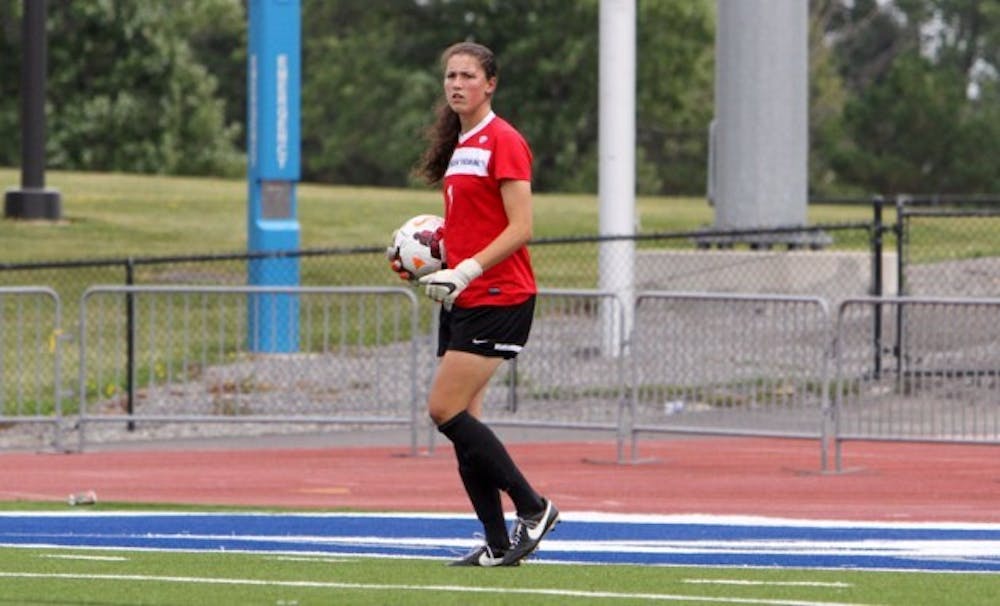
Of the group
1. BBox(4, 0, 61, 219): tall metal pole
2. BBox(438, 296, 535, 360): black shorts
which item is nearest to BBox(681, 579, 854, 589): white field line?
BBox(438, 296, 535, 360): black shorts

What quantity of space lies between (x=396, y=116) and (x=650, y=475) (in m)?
53.6

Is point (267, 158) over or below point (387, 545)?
over

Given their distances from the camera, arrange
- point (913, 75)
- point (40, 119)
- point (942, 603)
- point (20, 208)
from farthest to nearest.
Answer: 1. point (913, 75)
2. point (20, 208)
3. point (40, 119)
4. point (942, 603)

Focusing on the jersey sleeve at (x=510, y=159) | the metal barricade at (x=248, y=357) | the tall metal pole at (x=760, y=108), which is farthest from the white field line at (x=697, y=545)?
the tall metal pole at (x=760, y=108)

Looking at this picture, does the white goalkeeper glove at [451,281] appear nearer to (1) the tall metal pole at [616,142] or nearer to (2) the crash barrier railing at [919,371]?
(2) the crash barrier railing at [919,371]

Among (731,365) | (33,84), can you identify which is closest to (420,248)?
(731,365)

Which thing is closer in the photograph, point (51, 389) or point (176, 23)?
point (51, 389)

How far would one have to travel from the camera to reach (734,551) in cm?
1056

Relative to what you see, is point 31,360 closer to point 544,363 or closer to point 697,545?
point 544,363

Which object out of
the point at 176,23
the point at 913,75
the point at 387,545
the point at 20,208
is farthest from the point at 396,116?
the point at 387,545

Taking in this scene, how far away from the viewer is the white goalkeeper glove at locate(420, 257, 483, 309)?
896cm

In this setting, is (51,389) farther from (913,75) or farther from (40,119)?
(913,75)

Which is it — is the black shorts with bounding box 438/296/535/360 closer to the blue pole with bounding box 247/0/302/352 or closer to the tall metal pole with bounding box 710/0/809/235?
the blue pole with bounding box 247/0/302/352

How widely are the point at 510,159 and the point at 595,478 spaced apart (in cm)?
562
